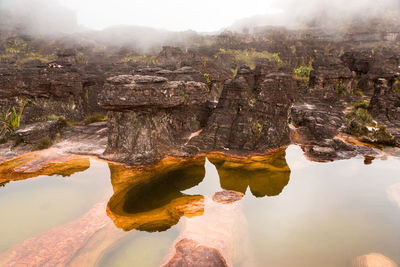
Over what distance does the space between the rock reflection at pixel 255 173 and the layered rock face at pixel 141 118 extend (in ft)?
5.87

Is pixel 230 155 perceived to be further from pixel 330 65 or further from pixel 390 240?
pixel 330 65

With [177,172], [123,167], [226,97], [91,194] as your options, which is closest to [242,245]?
[177,172]

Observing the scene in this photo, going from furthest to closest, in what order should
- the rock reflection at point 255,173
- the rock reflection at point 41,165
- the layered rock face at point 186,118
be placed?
the layered rock face at point 186,118
the rock reflection at point 41,165
the rock reflection at point 255,173

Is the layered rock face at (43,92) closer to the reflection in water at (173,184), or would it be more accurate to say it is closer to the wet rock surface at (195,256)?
the reflection in water at (173,184)

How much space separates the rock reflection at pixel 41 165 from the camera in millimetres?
9053

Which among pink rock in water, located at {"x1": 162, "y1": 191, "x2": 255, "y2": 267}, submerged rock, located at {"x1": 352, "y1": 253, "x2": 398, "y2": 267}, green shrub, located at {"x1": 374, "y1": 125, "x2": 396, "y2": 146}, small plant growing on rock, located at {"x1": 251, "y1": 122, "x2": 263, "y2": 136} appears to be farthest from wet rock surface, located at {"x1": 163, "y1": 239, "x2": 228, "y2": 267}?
green shrub, located at {"x1": 374, "y1": 125, "x2": 396, "y2": 146}

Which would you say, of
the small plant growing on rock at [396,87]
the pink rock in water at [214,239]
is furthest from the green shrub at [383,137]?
the small plant growing on rock at [396,87]

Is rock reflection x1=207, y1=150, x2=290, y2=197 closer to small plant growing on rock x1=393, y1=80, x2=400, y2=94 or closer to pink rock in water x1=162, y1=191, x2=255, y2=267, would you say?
pink rock in water x1=162, y1=191, x2=255, y2=267

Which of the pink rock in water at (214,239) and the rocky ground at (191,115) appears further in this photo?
the rocky ground at (191,115)

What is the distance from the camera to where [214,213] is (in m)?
6.78

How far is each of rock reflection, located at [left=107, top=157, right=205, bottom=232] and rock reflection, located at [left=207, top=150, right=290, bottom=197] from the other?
898 mm

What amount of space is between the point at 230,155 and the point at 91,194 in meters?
5.72

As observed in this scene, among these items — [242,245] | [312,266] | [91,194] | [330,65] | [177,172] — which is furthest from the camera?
[330,65]

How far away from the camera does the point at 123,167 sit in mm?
9586
